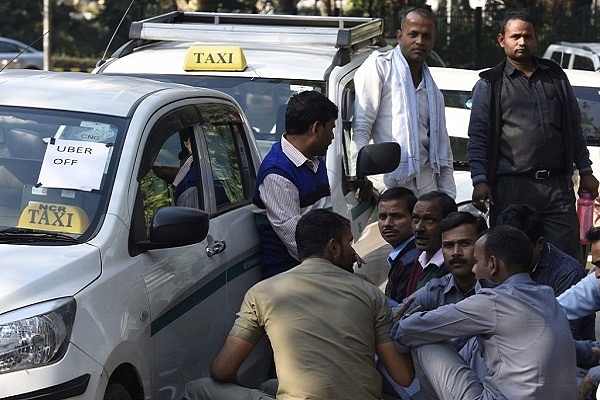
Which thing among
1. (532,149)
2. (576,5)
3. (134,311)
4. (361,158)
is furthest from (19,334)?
(576,5)

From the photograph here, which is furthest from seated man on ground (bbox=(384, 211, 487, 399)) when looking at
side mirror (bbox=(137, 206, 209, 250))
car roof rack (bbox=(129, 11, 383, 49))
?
car roof rack (bbox=(129, 11, 383, 49))

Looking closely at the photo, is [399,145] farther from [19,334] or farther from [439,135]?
[19,334]

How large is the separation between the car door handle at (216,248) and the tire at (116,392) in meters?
0.98

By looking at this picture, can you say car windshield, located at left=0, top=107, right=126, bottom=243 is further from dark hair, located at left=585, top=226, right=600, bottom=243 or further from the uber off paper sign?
dark hair, located at left=585, top=226, right=600, bottom=243

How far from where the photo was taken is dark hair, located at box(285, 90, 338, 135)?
18.9 feet

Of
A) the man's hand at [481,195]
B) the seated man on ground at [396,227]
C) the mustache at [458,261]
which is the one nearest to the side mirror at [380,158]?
the seated man on ground at [396,227]

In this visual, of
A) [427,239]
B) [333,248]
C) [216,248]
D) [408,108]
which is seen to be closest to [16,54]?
[408,108]

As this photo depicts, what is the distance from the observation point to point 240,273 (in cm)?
557

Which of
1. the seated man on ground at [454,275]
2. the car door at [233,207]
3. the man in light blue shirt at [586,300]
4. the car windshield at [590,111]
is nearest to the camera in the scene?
the man in light blue shirt at [586,300]

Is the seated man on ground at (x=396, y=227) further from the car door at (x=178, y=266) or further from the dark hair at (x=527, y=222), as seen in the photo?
the car door at (x=178, y=266)

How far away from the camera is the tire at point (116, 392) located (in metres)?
4.20

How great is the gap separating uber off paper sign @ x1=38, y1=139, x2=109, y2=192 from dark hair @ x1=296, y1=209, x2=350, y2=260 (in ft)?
2.69

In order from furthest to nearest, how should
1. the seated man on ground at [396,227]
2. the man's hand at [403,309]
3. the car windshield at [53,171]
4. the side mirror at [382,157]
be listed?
the side mirror at [382,157] < the seated man on ground at [396,227] < the man's hand at [403,309] < the car windshield at [53,171]

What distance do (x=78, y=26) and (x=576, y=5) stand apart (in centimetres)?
1779
